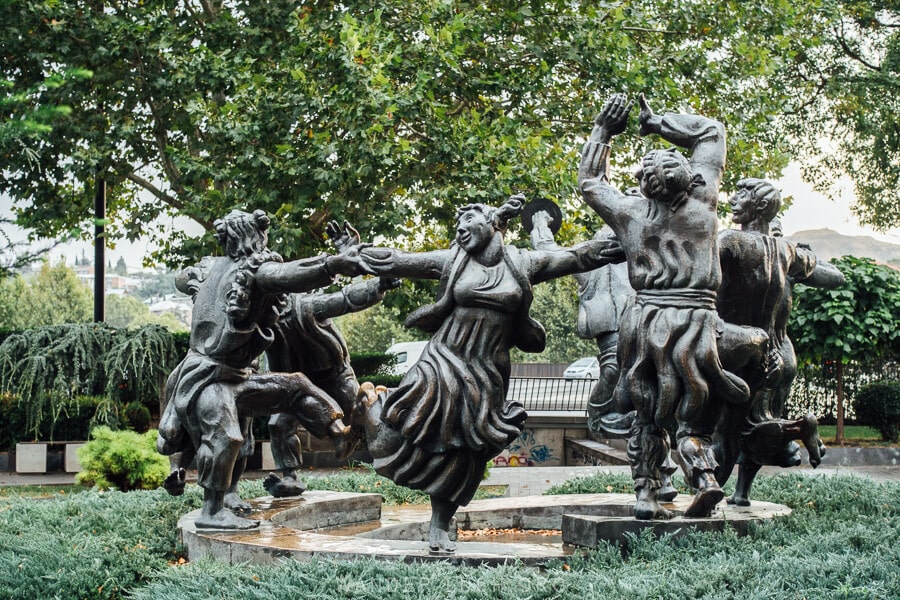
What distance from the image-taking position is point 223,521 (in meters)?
6.90

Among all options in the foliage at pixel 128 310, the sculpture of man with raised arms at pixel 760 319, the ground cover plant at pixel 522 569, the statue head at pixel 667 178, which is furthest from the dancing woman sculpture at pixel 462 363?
the foliage at pixel 128 310

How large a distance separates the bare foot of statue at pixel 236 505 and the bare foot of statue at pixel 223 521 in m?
0.51

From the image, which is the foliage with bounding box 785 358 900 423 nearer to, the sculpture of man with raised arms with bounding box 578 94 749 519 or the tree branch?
the tree branch

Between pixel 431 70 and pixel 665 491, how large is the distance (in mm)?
8886

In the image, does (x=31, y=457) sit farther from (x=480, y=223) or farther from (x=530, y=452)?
(x=480, y=223)

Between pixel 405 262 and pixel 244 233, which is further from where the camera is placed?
pixel 244 233

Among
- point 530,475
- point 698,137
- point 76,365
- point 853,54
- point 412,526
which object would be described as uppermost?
point 853,54

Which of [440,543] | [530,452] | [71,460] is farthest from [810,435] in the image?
[71,460]

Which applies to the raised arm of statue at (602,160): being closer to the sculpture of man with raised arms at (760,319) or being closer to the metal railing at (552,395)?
the sculpture of man with raised arms at (760,319)

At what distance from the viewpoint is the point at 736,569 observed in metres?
5.24

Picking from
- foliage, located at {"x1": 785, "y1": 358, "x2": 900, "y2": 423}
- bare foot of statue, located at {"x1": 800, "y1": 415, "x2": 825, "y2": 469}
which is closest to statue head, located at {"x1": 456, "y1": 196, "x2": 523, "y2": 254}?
bare foot of statue, located at {"x1": 800, "y1": 415, "x2": 825, "y2": 469}

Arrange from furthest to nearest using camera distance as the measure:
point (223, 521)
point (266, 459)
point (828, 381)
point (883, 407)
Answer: point (828, 381), point (883, 407), point (266, 459), point (223, 521)

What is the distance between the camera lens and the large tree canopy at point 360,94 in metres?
14.2

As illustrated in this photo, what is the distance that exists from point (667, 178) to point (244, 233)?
2.66 m
